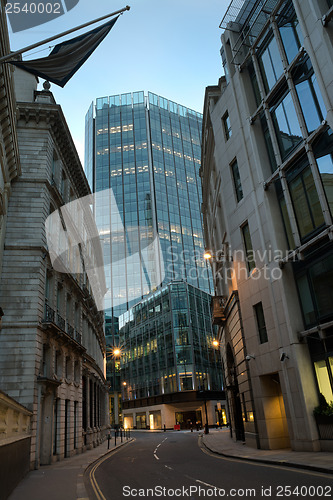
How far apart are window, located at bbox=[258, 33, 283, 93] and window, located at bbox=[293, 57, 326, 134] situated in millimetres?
1774

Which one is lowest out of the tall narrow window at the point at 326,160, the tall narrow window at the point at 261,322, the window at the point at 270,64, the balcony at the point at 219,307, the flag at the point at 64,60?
the tall narrow window at the point at 261,322

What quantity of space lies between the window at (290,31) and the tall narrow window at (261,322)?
1377 centimetres

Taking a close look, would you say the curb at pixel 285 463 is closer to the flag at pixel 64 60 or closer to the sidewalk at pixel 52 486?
the sidewalk at pixel 52 486

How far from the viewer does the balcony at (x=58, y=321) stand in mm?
23466

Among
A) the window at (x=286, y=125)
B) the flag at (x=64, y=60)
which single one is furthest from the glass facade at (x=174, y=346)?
the flag at (x=64, y=60)

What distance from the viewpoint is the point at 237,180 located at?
1034 inches

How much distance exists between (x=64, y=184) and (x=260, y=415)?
23.7 meters

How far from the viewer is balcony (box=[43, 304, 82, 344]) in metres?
23.5

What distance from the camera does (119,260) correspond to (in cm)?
11575

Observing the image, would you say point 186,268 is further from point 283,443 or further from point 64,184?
point 283,443

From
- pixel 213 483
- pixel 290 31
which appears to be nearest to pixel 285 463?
pixel 213 483

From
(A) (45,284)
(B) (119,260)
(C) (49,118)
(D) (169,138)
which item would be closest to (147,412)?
(B) (119,260)

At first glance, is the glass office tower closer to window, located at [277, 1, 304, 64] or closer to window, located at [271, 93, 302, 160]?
window, located at [271, 93, 302, 160]

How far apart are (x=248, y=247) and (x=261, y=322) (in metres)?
4.99
